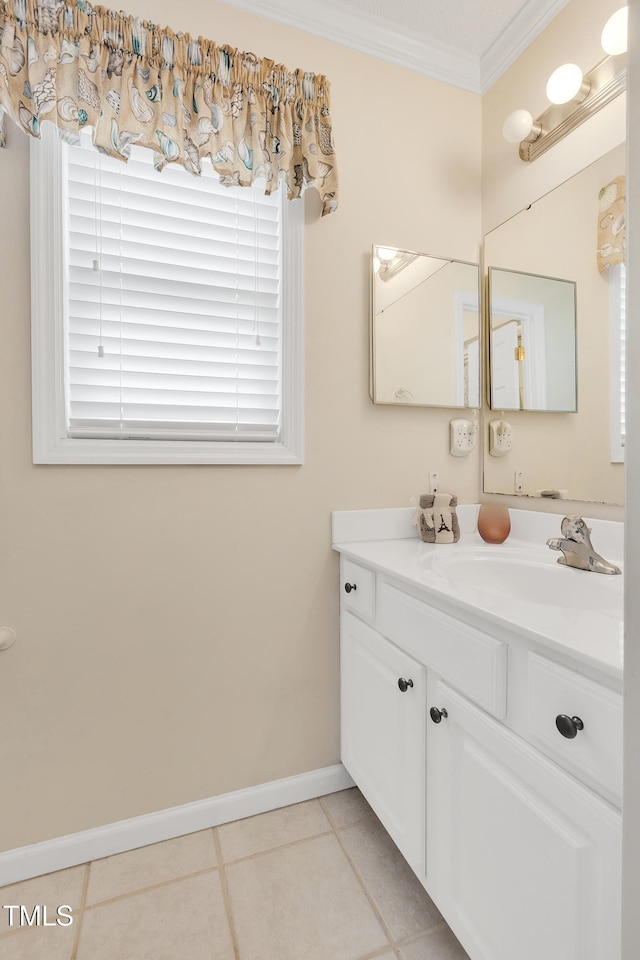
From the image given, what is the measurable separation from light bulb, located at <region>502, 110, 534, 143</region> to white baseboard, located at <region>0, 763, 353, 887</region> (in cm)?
211

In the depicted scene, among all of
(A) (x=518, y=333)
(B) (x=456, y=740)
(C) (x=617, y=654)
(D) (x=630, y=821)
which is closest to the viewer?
(D) (x=630, y=821)

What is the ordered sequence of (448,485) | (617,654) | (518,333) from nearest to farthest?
(617,654) → (518,333) → (448,485)

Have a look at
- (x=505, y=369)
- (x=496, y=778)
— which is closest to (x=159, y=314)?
(x=505, y=369)

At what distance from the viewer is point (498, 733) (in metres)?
0.81

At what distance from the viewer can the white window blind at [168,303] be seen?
4.05 feet

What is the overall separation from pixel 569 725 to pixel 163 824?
1243mm

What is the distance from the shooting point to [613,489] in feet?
4.09

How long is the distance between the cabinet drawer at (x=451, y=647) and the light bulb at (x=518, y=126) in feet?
4.71

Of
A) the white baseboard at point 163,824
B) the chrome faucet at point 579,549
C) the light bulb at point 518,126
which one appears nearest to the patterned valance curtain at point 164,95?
the light bulb at point 518,126

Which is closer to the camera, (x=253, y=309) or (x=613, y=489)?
(x=613, y=489)

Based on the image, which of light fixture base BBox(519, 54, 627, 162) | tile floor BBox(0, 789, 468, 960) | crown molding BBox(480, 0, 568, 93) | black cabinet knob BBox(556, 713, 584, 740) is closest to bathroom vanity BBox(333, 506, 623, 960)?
black cabinet knob BBox(556, 713, 584, 740)

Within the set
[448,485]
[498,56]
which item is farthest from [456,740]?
[498,56]

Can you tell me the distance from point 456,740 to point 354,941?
0.58 metres

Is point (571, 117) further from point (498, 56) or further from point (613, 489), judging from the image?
point (613, 489)
